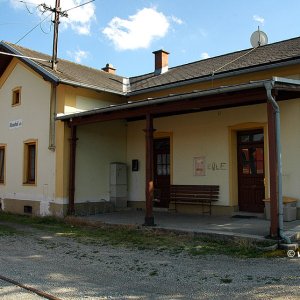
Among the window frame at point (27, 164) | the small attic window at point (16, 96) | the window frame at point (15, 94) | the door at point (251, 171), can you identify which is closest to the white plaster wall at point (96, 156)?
the window frame at point (27, 164)

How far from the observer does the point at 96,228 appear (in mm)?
10656

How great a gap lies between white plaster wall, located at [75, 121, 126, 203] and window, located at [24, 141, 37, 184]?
220cm

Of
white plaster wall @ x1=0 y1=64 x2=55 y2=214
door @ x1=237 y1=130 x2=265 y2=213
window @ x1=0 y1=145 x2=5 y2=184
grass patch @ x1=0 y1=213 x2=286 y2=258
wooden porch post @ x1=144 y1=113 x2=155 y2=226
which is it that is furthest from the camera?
window @ x1=0 y1=145 x2=5 y2=184

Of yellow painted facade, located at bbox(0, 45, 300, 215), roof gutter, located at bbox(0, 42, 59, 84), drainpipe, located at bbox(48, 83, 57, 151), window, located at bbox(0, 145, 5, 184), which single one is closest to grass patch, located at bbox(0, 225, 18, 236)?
yellow painted facade, located at bbox(0, 45, 300, 215)

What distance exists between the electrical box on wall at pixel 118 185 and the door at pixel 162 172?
3.57 feet

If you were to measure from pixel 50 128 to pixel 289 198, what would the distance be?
7567 mm

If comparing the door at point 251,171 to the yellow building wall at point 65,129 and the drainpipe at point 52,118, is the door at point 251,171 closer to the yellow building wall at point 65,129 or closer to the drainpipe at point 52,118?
the yellow building wall at point 65,129

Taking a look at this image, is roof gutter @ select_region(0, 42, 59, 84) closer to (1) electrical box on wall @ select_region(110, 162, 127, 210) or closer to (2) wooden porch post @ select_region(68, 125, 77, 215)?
(2) wooden porch post @ select_region(68, 125, 77, 215)

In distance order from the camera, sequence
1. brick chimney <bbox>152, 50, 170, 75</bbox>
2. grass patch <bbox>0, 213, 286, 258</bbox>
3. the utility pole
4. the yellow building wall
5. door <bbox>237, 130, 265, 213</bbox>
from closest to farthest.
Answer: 1. grass patch <bbox>0, 213, 286, 258</bbox>
2. door <bbox>237, 130, 265, 213</bbox>
3. the yellow building wall
4. the utility pole
5. brick chimney <bbox>152, 50, 170, 75</bbox>

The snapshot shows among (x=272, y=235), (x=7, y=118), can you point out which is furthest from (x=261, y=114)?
(x=7, y=118)

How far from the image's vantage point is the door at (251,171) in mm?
11328

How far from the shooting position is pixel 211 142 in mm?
12117

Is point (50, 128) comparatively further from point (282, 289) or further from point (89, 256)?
point (282, 289)

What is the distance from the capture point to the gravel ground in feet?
16.3
